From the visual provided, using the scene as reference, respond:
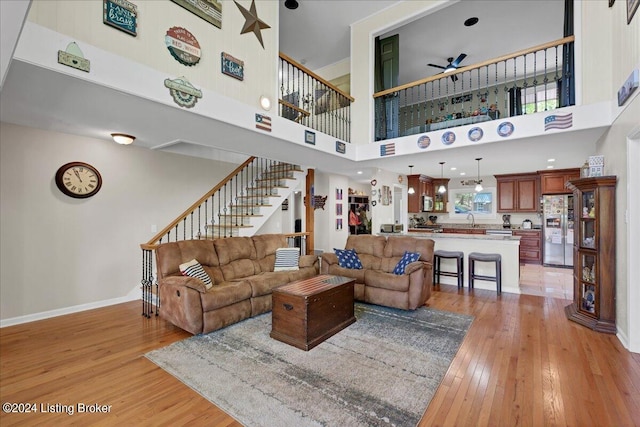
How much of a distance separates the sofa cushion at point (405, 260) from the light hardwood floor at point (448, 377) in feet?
3.56

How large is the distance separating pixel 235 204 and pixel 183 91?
3339mm

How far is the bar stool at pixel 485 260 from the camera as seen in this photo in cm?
482

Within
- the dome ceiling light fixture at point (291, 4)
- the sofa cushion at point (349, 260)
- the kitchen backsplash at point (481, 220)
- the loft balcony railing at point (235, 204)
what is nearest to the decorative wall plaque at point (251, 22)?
the dome ceiling light fixture at point (291, 4)

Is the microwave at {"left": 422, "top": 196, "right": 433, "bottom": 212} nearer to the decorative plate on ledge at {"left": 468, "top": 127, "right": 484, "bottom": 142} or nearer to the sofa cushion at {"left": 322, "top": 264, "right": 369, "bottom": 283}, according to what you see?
the decorative plate on ledge at {"left": 468, "top": 127, "right": 484, "bottom": 142}

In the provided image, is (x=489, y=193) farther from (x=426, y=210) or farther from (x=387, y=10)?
(x=387, y=10)

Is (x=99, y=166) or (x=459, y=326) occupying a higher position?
(x=99, y=166)

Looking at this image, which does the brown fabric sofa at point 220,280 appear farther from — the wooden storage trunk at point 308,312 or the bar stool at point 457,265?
the bar stool at point 457,265

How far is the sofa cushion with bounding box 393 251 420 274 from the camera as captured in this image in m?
4.14

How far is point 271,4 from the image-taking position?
4145 millimetres

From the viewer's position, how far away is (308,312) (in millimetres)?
2842

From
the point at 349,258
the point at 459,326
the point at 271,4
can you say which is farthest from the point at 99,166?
the point at 459,326

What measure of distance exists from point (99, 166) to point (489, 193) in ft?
30.6

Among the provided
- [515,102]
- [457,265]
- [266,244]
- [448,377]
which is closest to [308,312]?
[448,377]

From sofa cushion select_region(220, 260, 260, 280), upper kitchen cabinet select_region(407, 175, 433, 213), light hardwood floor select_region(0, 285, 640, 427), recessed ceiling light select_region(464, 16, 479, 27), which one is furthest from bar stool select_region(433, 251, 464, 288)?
recessed ceiling light select_region(464, 16, 479, 27)
